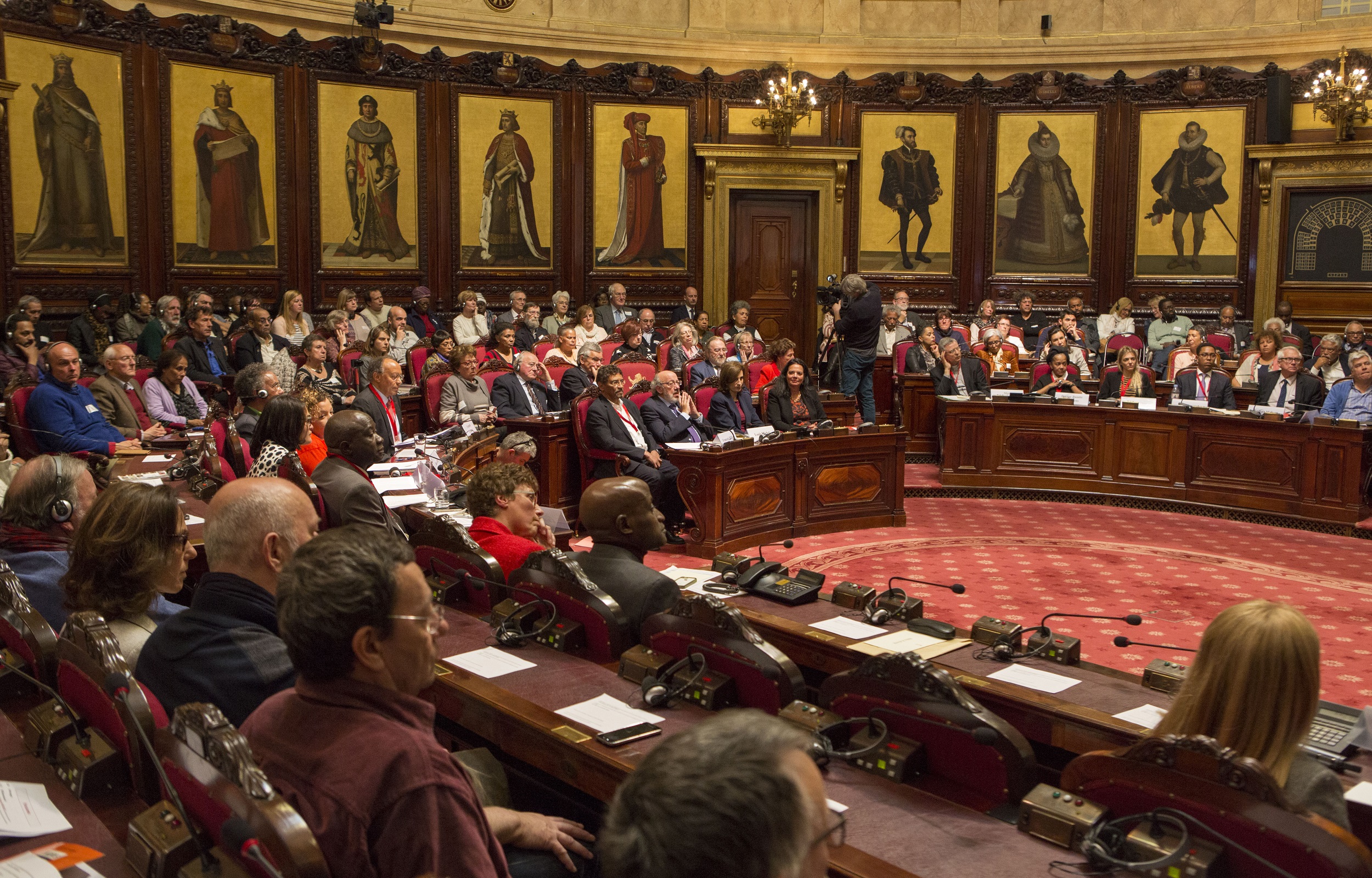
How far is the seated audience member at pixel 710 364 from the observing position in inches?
401

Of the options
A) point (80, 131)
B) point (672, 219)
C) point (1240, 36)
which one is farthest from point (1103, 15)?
point (80, 131)

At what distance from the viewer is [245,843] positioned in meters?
1.74

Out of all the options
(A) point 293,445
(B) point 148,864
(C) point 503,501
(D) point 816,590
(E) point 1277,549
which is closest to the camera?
(B) point 148,864

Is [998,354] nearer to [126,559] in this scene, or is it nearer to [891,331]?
[891,331]

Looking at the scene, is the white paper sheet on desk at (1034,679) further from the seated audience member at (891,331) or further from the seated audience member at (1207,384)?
the seated audience member at (891,331)

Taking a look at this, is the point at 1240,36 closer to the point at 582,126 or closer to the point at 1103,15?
the point at 1103,15

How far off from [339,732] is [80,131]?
1062cm

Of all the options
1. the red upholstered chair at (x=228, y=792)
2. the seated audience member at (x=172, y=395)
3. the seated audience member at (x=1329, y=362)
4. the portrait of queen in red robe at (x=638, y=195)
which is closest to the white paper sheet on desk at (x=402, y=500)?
the seated audience member at (x=172, y=395)

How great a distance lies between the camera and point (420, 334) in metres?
12.5

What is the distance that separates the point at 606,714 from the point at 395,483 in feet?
10.4

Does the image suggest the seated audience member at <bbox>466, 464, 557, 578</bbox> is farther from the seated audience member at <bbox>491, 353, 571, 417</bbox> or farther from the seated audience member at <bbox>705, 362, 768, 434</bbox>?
the seated audience member at <bbox>705, 362, 768, 434</bbox>

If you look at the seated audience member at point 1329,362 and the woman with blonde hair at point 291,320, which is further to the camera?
the woman with blonde hair at point 291,320

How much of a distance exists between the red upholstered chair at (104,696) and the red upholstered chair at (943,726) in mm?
1483

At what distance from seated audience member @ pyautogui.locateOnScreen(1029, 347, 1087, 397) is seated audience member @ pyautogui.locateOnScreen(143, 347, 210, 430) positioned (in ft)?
23.0
